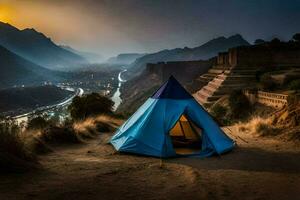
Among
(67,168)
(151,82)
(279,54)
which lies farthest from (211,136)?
(151,82)

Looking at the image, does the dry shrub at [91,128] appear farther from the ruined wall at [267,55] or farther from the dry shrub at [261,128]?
the ruined wall at [267,55]

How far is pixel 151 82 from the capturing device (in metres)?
109

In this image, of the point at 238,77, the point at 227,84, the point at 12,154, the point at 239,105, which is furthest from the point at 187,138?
the point at 238,77

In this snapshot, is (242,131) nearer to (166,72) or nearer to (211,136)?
(211,136)

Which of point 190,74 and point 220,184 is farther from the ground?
point 190,74

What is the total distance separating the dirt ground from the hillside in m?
96.6

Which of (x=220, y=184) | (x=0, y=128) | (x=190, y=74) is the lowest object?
(x=220, y=184)

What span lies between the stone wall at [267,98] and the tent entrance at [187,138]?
16.6 m

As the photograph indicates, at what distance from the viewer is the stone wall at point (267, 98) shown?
29.1m

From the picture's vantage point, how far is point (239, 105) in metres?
34.4

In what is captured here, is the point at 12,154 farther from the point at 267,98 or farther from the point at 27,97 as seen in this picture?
the point at 27,97

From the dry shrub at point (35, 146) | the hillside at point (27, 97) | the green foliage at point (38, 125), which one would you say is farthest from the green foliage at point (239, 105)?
the hillside at point (27, 97)

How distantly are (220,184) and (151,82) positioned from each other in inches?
4009

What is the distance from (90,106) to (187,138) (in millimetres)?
16669
